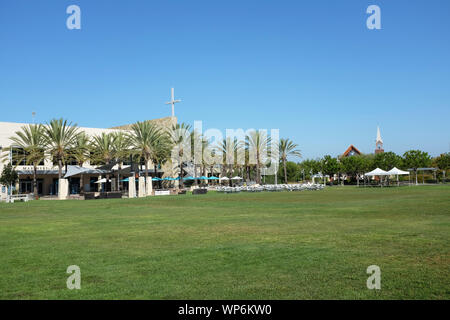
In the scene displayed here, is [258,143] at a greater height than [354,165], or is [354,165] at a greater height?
[258,143]

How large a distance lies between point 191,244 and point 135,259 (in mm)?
1959

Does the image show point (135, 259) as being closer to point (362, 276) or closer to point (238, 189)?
point (362, 276)

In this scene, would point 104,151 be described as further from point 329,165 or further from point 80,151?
point 329,165

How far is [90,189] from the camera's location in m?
63.5

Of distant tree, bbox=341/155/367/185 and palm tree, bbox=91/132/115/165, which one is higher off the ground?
palm tree, bbox=91/132/115/165

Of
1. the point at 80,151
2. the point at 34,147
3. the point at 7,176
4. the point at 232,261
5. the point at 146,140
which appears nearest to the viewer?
the point at 232,261

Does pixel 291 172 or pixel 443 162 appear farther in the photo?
pixel 291 172

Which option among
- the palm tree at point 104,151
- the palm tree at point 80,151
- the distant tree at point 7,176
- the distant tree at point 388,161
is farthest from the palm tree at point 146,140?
the distant tree at point 388,161

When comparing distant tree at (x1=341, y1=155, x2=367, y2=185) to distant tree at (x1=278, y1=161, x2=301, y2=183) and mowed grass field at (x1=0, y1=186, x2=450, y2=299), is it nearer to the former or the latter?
distant tree at (x1=278, y1=161, x2=301, y2=183)

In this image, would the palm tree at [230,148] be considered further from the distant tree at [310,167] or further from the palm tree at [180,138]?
the distant tree at [310,167]

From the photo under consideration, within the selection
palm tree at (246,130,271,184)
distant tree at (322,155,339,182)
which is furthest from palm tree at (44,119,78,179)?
distant tree at (322,155,339,182)

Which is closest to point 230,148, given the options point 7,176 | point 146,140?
point 146,140

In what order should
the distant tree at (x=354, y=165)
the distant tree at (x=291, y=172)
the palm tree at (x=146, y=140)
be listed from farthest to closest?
the distant tree at (x=291, y=172) → the distant tree at (x=354, y=165) → the palm tree at (x=146, y=140)
